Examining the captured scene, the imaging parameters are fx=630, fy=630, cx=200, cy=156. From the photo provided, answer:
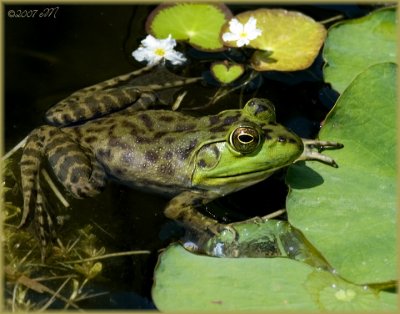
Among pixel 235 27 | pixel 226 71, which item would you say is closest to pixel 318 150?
pixel 226 71

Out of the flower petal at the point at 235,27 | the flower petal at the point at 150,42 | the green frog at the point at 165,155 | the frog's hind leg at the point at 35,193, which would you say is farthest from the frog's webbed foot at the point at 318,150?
the frog's hind leg at the point at 35,193

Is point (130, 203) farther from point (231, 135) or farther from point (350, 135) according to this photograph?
point (350, 135)

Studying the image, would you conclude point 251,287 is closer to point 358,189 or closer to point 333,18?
point 358,189

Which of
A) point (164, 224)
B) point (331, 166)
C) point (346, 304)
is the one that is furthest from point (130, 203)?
point (346, 304)

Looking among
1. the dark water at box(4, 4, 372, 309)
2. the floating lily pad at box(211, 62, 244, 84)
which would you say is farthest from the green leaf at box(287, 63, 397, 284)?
the floating lily pad at box(211, 62, 244, 84)

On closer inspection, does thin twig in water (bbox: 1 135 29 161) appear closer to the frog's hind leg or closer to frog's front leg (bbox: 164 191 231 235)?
the frog's hind leg

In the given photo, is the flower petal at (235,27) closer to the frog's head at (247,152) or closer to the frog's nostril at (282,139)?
the frog's head at (247,152)

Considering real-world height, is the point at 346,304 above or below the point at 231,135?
below
